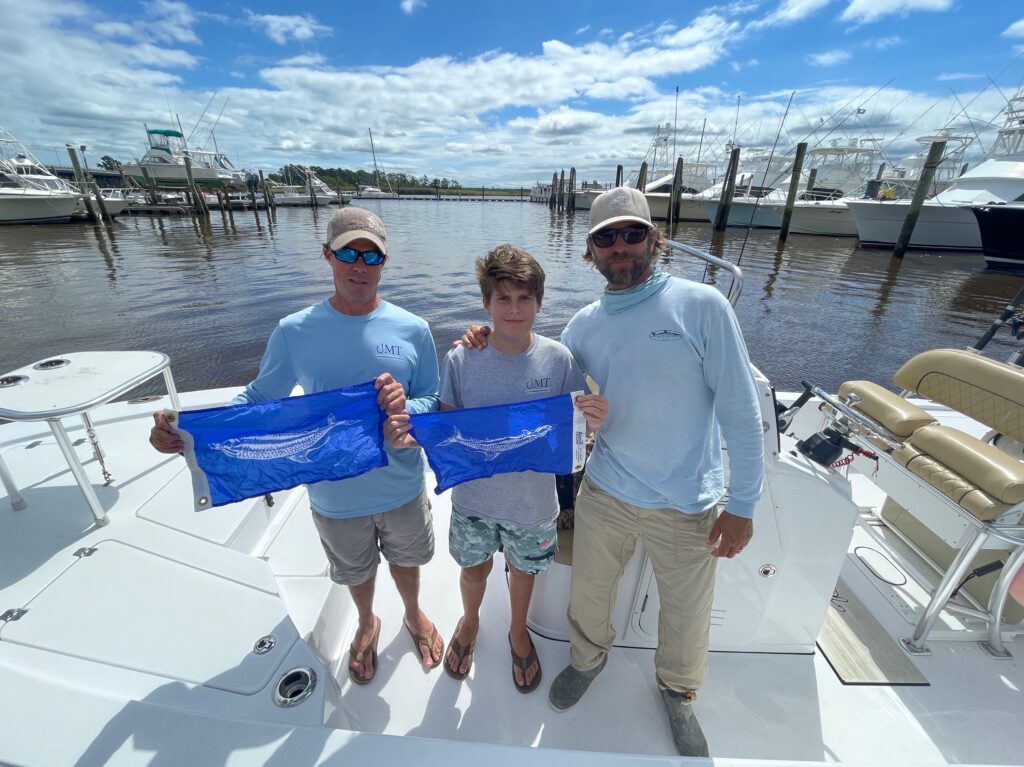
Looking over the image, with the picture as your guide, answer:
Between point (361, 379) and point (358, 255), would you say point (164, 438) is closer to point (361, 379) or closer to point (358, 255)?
point (361, 379)

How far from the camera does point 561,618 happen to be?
244 cm

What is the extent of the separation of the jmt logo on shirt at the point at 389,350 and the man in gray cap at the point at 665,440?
29 cm

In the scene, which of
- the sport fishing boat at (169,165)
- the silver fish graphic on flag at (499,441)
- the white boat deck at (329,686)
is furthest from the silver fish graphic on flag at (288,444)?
the sport fishing boat at (169,165)

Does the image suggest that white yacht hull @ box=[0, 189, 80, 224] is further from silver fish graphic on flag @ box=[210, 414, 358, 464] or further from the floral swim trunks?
the floral swim trunks

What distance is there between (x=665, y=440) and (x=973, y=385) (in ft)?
8.71

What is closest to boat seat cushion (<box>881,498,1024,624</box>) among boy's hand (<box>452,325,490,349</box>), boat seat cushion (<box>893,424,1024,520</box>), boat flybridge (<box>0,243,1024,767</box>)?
boat flybridge (<box>0,243,1024,767</box>)

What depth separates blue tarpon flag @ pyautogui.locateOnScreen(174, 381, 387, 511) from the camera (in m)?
1.75

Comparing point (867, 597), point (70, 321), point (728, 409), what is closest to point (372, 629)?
point (728, 409)

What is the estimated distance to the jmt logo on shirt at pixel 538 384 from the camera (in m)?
1.92

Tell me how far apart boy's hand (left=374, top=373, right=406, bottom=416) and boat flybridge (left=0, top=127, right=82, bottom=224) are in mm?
42832

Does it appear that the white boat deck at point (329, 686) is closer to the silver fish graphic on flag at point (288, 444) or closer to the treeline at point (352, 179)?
the silver fish graphic on flag at point (288, 444)

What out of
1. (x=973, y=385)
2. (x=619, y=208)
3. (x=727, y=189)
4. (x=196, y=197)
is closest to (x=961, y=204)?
(x=727, y=189)

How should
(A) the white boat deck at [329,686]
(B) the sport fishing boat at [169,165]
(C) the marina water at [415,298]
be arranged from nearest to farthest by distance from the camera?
(A) the white boat deck at [329,686] → (C) the marina water at [415,298] → (B) the sport fishing boat at [169,165]

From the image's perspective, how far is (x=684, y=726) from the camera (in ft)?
6.48
